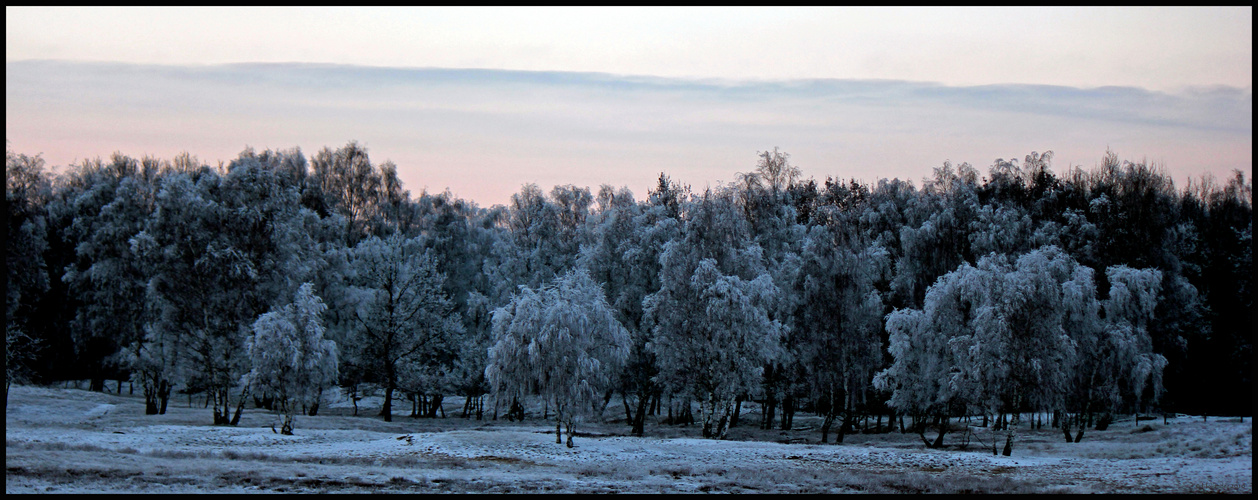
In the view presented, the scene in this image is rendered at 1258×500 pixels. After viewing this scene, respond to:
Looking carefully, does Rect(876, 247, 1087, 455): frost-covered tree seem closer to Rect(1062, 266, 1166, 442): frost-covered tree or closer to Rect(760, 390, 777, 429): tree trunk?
Rect(1062, 266, 1166, 442): frost-covered tree

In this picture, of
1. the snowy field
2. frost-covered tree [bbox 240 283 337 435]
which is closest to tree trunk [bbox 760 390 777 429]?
the snowy field

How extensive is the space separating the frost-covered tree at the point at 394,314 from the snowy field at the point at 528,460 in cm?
527

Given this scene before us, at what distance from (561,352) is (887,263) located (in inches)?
1034

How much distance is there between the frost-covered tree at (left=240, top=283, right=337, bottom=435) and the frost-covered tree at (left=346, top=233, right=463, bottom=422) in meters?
12.5

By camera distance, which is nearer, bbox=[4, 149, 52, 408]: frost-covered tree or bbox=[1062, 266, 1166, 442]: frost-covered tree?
bbox=[4, 149, 52, 408]: frost-covered tree

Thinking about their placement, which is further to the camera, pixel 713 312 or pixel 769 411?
pixel 769 411

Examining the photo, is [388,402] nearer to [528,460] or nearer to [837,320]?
[528,460]

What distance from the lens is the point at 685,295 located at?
50219 millimetres

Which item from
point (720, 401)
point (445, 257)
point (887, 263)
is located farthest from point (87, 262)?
point (887, 263)

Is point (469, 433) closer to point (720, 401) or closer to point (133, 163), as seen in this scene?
point (720, 401)

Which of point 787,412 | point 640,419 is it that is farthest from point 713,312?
point 787,412

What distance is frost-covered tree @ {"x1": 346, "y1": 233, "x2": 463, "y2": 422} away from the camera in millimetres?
58156

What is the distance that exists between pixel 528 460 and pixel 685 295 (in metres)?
15.7

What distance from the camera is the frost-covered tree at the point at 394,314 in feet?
191
